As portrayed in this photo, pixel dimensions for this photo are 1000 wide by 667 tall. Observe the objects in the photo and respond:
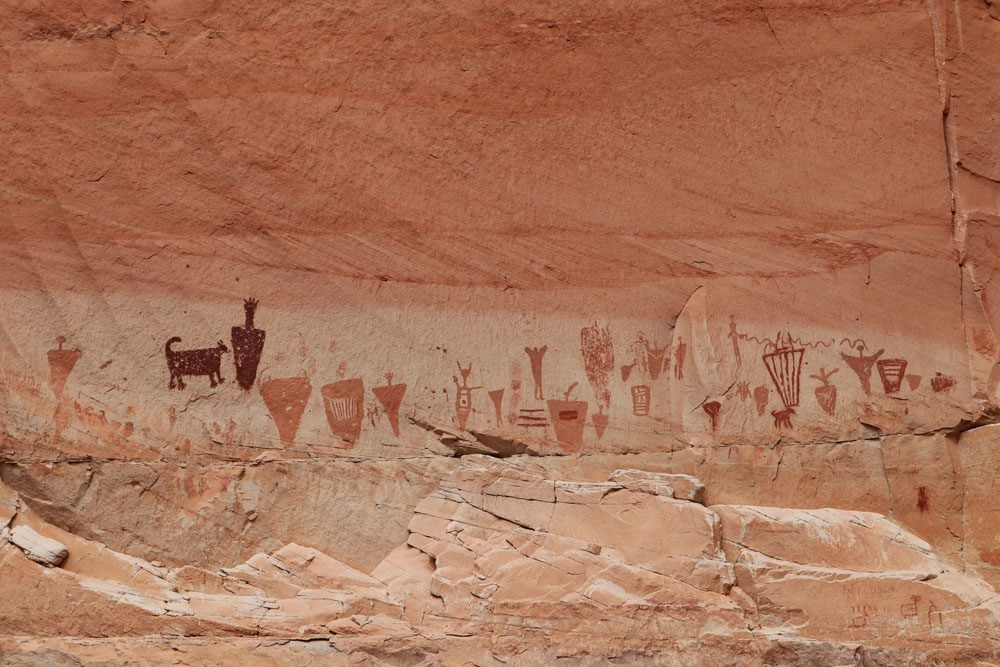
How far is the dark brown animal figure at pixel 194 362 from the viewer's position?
6.16 meters

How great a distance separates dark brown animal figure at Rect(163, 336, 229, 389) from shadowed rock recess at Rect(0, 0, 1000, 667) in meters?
0.01

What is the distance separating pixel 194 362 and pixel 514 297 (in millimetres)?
1579

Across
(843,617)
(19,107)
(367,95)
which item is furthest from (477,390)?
(19,107)

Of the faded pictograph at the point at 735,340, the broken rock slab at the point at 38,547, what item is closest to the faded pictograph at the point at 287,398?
the broken rock slab at the point at 38,547

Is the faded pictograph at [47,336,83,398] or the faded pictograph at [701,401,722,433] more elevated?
the faded pictograph at [47,336,83,398]

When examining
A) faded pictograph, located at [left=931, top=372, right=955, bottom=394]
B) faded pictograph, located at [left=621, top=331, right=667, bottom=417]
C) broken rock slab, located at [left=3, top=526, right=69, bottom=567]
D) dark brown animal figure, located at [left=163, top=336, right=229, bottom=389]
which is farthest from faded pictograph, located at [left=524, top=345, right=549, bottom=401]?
broken rock slab, located at [left=3, top=526, right=69, bottom=567]

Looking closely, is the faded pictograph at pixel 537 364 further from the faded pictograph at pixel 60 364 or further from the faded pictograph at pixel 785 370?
the faded pictograph at pixel 60 364

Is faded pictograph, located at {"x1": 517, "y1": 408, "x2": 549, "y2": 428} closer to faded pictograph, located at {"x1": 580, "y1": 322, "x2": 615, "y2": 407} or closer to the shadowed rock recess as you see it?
the shadowed rock recess

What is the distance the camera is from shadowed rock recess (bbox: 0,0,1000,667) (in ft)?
19.5

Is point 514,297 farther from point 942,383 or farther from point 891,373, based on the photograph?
point 942,383

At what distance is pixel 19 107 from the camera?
621 centimetres

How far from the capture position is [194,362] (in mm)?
6180

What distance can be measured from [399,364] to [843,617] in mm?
2355

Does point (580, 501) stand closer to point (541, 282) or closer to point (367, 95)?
point (541, 282)
